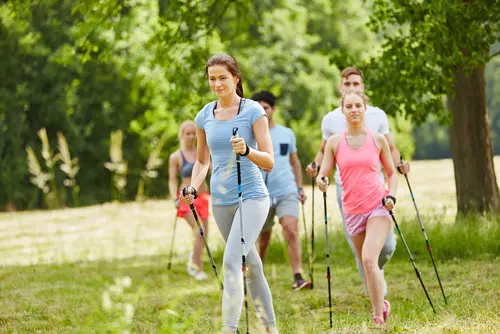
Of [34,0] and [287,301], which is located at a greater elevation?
[34,0]

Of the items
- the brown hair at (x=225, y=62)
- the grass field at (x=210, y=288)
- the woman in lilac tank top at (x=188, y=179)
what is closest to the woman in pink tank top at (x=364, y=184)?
the grass field at (x=210, y=288)

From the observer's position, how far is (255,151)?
17.0 ft

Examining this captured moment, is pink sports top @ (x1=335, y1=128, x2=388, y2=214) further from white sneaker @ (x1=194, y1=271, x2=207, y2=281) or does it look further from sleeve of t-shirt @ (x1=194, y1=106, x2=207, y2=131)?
white sneaker @ (x1=194, y1=271, x2=207, y2=281)

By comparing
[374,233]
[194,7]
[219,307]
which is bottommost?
[219,307]

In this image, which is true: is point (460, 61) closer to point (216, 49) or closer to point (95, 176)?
point (216, 49)

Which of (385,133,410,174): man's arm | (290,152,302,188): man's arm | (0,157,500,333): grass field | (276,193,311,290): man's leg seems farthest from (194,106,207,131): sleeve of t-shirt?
(290,152,302,188): man's arm

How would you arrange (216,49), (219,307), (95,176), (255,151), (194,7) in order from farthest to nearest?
(95,176)
(216,49)
(194,7)
(219,307)
(255,151)

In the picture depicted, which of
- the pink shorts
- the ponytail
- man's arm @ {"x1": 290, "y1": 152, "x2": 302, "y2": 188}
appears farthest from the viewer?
man's arm @ {"x1": 290, "y1": 152, "x2": 302, "y2": 188}

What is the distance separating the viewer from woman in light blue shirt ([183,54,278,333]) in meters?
5.26

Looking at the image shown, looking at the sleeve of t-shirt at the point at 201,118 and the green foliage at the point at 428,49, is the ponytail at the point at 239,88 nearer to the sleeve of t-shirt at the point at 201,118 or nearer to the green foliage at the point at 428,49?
the sleeve of t-shirt at the point at 201,118

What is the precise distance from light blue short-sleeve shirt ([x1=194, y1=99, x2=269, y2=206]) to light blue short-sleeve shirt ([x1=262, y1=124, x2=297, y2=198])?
134 inches

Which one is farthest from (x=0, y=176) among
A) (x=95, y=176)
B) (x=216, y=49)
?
(x=216, y=49)

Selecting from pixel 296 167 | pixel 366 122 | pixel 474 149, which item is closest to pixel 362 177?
pixel 366 122

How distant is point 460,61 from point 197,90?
527cm
